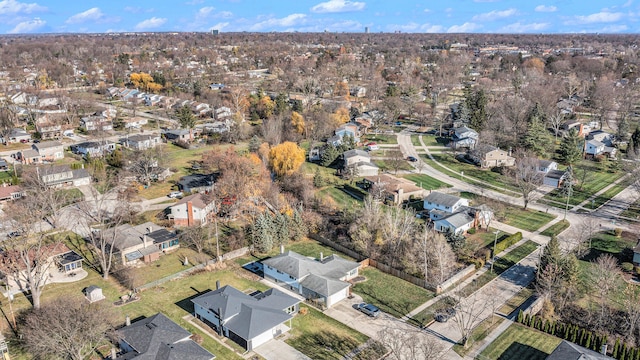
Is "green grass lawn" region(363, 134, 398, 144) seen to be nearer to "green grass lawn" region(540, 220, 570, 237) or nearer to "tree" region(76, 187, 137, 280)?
"green grass lawn" region(540, 220, 570, 237)

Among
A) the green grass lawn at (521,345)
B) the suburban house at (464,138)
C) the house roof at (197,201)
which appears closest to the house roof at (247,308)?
the green grass lawn at (521,345)

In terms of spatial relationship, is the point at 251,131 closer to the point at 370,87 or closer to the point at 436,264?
the point at 370,87

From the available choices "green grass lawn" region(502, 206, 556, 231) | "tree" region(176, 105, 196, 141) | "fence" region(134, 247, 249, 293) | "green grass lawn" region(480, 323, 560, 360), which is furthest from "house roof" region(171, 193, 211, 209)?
"tree" region(176, 105, 196, 141)

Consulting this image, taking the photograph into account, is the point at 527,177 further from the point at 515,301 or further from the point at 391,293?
the point at 391,293

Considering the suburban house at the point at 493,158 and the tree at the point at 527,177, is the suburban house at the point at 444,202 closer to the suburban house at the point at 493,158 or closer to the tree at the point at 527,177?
the tree at the point at 527,177

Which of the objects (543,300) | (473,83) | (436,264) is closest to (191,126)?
(436,264)

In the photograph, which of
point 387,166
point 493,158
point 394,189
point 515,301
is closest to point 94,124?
point 387,166
